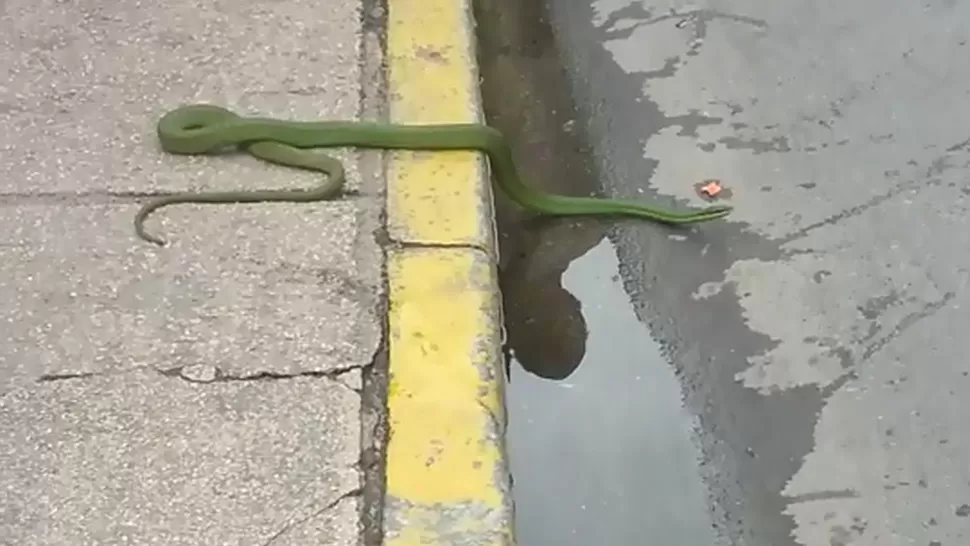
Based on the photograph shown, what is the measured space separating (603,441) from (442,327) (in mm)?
377

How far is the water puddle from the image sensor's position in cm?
233

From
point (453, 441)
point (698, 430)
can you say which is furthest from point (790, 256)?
point (453, 441)

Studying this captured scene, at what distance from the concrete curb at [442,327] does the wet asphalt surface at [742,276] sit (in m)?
0.23

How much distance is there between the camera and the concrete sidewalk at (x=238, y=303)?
80.4 inches

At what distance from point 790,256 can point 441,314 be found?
0.83 m

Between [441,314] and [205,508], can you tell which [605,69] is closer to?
[441,314]

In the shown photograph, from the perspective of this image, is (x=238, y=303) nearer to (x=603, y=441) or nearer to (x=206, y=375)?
(x=206, y=375)

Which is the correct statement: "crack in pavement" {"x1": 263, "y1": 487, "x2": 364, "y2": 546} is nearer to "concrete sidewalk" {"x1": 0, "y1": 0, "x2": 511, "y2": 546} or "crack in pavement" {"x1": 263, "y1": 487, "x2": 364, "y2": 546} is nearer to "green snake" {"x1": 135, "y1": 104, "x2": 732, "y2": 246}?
"concrete sidewalk" {"x1": 0, "y1": 0, "x2": 511, "y2": 546}

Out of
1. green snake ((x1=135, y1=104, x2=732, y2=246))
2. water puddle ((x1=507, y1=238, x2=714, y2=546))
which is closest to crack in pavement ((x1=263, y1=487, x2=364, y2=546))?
water puddle ((x1=507, y1=238, x2=714, y2=546))

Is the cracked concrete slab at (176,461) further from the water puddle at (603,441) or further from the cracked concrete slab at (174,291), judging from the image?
the water puddle at (603,441)

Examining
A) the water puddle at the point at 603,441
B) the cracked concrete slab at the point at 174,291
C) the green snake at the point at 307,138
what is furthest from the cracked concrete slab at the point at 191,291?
the water puddle at the point at 603,441

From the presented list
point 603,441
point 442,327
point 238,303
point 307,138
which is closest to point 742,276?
Answer: point 603,441

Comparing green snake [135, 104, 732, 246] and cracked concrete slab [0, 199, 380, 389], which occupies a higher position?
green snake [135, 104, 732, 246]

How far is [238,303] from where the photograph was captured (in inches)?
93.8
